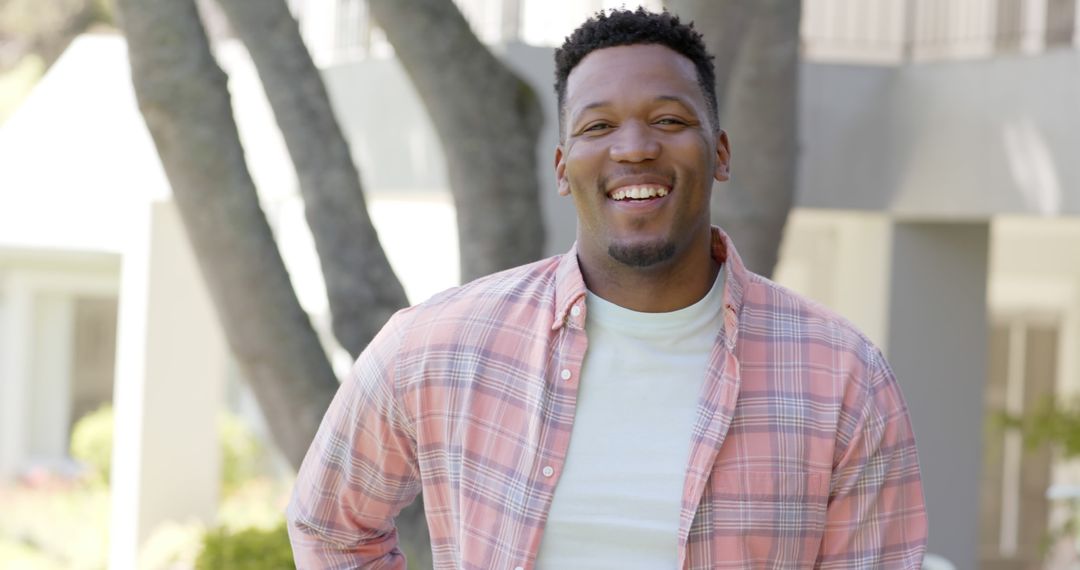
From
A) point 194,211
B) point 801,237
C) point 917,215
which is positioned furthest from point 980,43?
point 194,211

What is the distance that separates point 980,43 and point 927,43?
0.94 feet

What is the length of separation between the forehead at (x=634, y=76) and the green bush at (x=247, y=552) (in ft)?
16.1

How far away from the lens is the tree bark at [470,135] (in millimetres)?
4855

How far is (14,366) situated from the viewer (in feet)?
60.1

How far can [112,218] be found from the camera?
12.2 m

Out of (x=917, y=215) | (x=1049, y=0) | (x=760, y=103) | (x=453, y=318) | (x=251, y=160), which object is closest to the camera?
(x=453, y=318)

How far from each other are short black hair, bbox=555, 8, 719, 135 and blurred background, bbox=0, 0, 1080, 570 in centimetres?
180

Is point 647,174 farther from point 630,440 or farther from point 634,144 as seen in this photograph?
point 630,440

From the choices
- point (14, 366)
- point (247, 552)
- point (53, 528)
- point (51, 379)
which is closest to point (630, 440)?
point (247, 552)

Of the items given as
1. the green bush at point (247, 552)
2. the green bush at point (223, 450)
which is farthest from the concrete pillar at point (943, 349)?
the green bush at point (223, 450)

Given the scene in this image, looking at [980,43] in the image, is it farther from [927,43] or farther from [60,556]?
[60,556]

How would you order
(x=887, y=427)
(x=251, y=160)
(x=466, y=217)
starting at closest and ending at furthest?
(x=887, y=427), (x=466, y=217), (x=251, y=160)

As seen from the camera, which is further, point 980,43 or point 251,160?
point 251,160

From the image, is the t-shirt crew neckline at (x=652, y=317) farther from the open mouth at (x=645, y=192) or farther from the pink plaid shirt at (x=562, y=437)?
the open mouth at (x=645, y=192)
